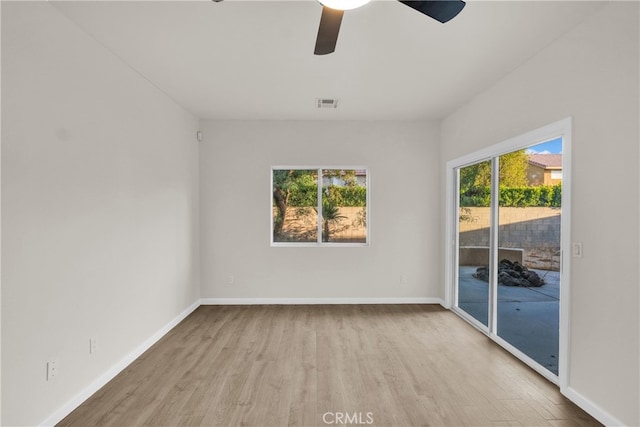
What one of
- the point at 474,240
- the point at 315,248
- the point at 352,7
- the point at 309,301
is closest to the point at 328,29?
the point at 352,7

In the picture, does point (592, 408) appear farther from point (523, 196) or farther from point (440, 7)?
point (440, 7)

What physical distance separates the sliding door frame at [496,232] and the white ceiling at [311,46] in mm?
662

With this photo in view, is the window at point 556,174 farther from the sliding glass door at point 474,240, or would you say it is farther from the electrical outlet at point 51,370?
the electrical outlet at point 51,370

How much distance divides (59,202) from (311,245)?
10.3 ft

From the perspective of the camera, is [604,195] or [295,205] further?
[295,205]

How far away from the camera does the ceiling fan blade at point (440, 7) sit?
1.65m

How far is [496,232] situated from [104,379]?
371cm

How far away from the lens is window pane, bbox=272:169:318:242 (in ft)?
16.1

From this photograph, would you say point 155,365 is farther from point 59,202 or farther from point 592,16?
point 592,16

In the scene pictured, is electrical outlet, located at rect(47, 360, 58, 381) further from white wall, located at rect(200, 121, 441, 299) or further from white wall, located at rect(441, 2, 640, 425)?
white wall, located at rect(441, 2, 640, 425)

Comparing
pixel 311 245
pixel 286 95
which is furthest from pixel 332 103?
pixel 311 245

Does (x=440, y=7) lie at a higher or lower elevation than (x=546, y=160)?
higher

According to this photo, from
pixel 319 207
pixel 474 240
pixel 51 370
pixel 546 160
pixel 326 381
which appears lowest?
pixel 326 381

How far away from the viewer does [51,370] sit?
6.90ft
